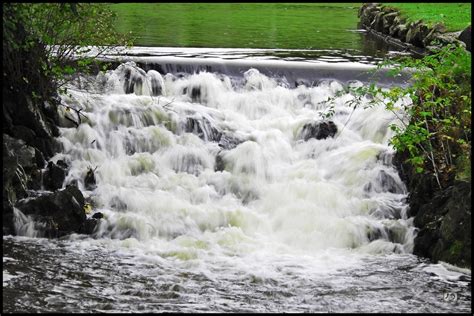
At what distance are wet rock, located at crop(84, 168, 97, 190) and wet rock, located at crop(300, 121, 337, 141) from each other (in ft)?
14.4

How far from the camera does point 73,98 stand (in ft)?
48.1

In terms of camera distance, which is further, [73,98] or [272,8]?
[272,8]

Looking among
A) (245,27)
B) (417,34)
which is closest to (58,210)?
(417,34)

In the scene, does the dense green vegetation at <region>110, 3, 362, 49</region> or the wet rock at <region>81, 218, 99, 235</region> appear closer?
the wet rock at <region>81, 218, 99, 235</region>

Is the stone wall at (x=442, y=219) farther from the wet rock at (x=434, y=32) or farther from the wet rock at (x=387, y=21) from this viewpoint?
the wet rock at (x=387, y=21)

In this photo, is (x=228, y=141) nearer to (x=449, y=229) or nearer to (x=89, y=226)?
(x=89, y=226)

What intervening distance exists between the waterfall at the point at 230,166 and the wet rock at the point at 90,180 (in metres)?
0.07

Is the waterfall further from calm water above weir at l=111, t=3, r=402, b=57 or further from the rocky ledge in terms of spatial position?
calm water above weir at l=111, t=3, r=402, b=57

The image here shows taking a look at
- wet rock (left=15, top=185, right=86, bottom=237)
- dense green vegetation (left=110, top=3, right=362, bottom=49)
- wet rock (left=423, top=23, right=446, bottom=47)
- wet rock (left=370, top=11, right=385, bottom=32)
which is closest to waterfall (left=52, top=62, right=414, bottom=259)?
wet rock (left=15, top=185, right=86, bottom=237)

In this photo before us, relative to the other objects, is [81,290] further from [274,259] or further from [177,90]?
[177,90]

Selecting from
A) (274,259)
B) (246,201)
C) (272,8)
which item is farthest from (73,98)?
(272,8)

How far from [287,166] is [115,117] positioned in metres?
3.46

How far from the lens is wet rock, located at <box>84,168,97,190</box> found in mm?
12836

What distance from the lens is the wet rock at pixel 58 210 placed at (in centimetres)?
1134
